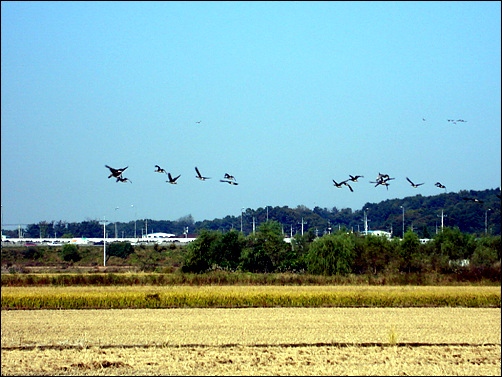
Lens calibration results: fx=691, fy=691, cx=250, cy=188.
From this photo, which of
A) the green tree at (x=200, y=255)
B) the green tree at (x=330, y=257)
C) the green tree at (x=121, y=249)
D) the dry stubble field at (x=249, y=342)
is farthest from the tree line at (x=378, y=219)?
the dry stubble field at (x=249, y=342)

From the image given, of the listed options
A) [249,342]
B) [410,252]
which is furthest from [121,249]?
[249,342]

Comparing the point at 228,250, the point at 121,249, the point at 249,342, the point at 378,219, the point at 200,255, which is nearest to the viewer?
the point at 249,342

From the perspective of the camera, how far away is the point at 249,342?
86.5ft

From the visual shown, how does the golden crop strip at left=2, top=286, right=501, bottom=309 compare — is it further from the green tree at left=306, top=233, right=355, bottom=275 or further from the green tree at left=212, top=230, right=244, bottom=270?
the green tree at left=306, top=233, right=355, bottom=275

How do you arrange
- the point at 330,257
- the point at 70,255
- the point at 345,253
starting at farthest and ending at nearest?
the point at 70,255
the point at 345,253
the point at 330,257

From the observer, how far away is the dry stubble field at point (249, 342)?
21516 millimetres

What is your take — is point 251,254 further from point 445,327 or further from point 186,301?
point 445,327

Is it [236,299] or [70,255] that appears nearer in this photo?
[236,299]

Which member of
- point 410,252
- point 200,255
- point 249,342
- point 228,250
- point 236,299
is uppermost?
point 228,250

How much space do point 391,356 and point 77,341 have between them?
11572 mm

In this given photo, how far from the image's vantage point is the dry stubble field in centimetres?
2152

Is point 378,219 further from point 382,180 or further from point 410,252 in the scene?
point 382,180

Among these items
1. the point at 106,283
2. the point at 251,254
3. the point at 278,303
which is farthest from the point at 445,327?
the point at 251,254

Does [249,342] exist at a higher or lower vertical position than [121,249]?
lower
